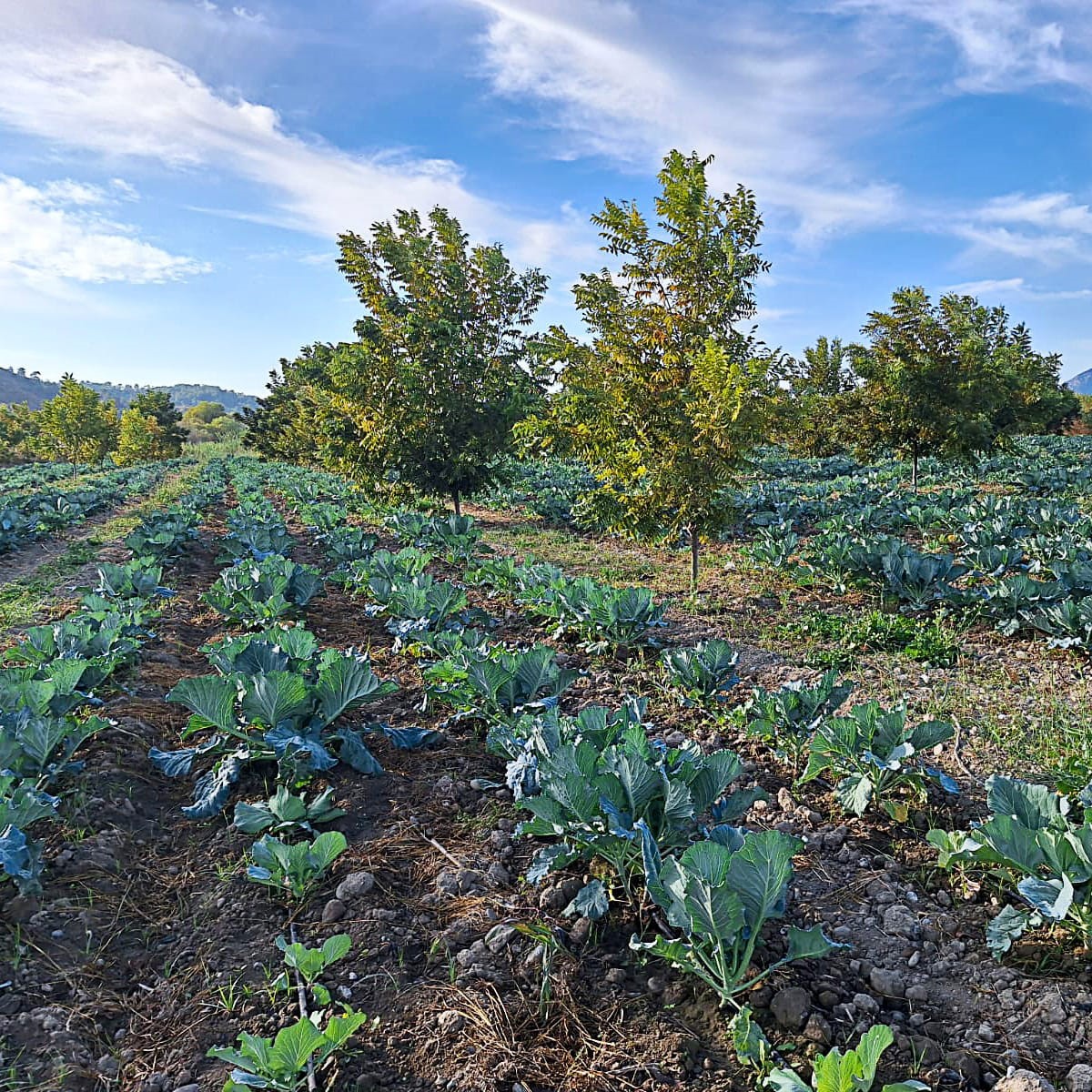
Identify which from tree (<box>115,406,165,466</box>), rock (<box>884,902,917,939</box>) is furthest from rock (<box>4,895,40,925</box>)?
tree (<box>115,406,165,466</box>)

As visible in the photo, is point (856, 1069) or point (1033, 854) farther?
point (1033, 854)

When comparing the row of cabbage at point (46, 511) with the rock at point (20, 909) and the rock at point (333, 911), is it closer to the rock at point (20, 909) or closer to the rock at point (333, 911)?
the rock at point (20, 909)

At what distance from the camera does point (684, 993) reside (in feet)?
7.95

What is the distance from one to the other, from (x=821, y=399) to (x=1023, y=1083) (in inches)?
539

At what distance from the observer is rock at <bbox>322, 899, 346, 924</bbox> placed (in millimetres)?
2783

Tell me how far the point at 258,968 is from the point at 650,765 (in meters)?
1.59

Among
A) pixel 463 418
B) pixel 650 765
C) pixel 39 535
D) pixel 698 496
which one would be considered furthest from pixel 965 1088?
pixel 39 535

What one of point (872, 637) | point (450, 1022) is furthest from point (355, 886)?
point (872, 637)

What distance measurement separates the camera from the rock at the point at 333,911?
2783 mm

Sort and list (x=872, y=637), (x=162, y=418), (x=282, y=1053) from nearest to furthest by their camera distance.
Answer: (x=282, y=1053), (x=872, y=637), (x=162, y=418)

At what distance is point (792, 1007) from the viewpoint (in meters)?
2.28

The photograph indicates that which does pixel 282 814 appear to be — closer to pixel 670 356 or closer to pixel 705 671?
pixel 705 671

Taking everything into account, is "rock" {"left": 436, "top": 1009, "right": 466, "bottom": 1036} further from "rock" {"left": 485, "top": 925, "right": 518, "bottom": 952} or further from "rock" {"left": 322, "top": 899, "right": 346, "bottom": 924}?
"rock" {"left": 322, "top": 899, "right": 346, "bottom": 924}

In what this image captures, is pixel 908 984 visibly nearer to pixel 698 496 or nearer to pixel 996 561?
pixel 698 496
